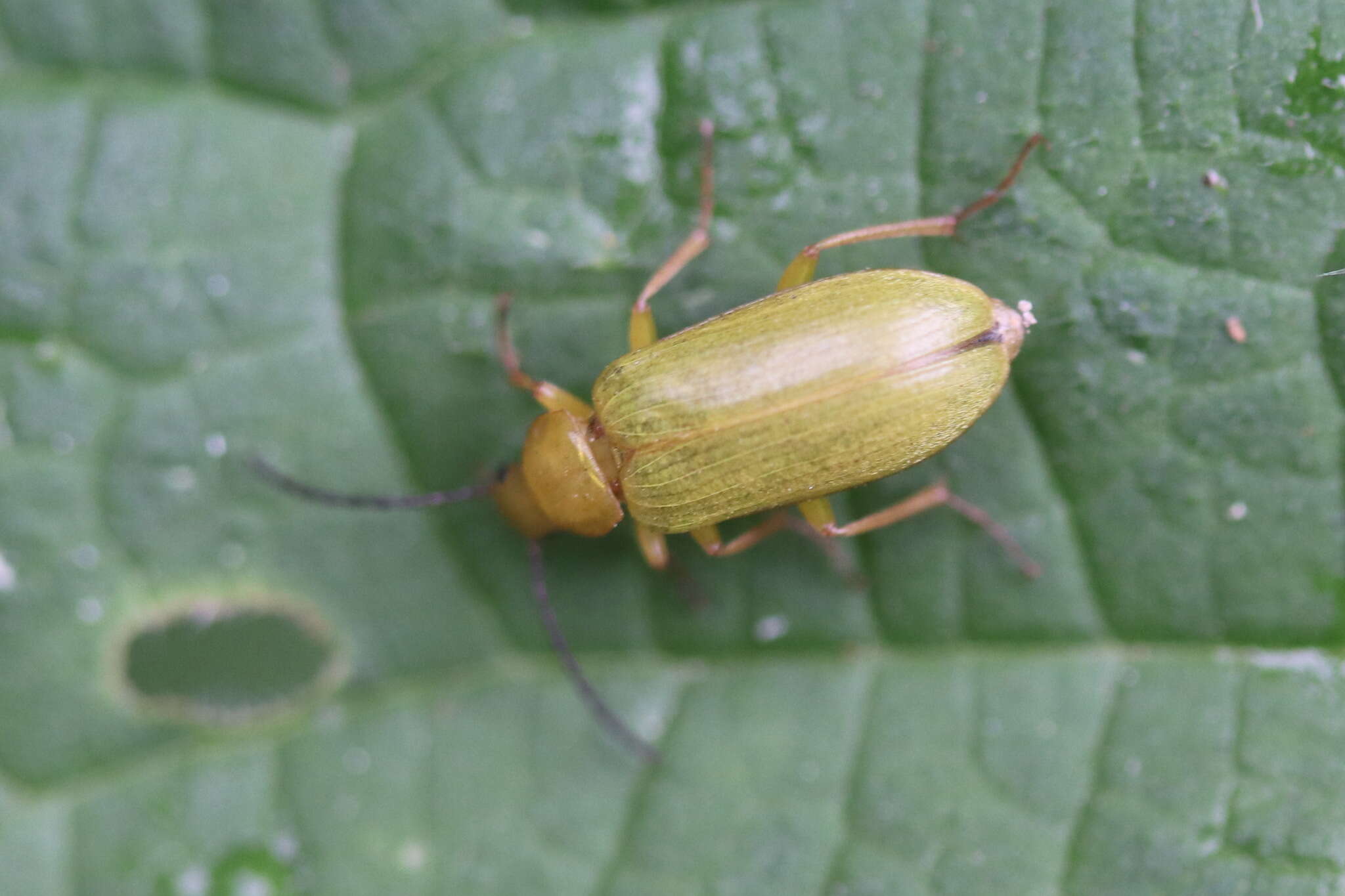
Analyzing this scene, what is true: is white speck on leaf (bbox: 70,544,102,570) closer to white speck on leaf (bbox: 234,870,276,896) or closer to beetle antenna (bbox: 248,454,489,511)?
beetle antenna (bbox: 248,454,489,511)

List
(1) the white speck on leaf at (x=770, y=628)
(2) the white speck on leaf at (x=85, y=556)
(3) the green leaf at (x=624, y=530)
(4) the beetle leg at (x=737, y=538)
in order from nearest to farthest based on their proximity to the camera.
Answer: (3) the green leaf at (x=624, y=530), (4) the beetle leg at (x=737, y=538), (1) the white speck on leaf at (x=770, y=628), (2) the white speck on leaf at (x=85, y=556)

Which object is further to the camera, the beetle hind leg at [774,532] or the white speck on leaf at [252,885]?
the white speck on leaf at [252,885]

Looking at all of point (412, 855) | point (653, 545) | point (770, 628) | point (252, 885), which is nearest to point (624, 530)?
point (653, 545)

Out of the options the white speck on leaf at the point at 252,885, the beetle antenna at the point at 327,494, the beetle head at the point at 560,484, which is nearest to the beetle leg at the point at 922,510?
the beetle head at the point at 560,484

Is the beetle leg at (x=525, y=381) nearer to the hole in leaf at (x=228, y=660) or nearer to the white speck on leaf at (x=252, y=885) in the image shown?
the hole in leaf at (x=228, y=660)

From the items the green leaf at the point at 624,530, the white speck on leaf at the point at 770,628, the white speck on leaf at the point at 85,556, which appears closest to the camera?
the green leaf at the point at 624,530

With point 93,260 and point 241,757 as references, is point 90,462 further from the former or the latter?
point 241,757
